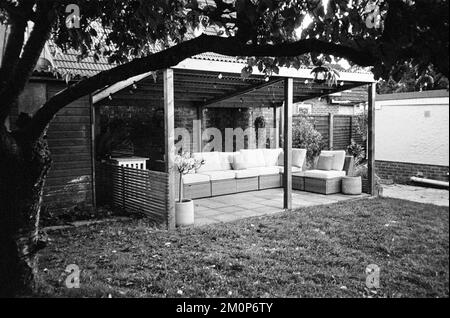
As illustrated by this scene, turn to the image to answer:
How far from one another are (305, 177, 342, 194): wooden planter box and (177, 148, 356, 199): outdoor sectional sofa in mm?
107

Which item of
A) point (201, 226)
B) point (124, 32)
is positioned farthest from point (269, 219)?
point (124, 32)

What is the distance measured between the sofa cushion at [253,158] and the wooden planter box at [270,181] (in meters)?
0.57

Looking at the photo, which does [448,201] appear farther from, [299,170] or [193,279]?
[299,170]

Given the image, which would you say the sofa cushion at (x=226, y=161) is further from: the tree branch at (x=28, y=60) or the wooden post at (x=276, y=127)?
the tree branch at (x=28, y=60)

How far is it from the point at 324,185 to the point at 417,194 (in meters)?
5.72

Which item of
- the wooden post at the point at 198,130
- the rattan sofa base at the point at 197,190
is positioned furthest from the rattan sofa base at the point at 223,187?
the wooden post at the point at 198,130

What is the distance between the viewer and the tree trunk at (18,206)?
3668 millimetres

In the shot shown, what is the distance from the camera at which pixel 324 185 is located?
10.8m

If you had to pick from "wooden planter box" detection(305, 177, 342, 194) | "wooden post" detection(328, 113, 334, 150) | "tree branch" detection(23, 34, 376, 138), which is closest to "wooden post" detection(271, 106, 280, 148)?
"wooden post" detection(328, 113, 334, 150)

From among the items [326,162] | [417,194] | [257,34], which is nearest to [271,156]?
[326,162]

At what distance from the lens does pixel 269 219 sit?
311 inches

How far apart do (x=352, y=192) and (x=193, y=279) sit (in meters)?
7.10

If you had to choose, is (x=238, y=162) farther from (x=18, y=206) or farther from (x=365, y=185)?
(x=18, y=206)
